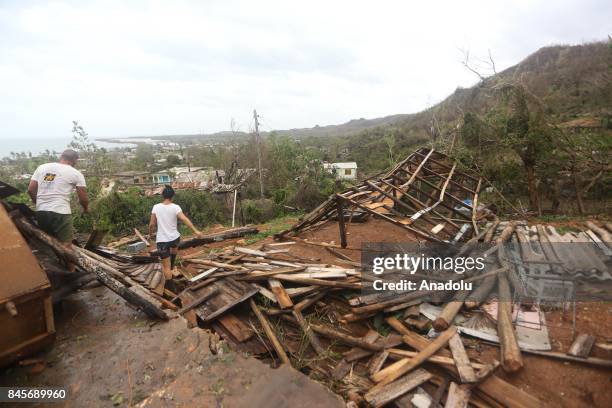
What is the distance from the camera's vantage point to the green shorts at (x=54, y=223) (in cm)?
424

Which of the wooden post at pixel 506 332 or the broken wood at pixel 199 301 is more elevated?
the broken wood at pixel 199 301

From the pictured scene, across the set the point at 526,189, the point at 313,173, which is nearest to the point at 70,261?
the point at 526,189

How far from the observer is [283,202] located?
2039 cm

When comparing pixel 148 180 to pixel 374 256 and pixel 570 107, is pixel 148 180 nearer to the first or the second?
pixel 374 256

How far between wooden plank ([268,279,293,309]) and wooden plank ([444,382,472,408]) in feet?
7.38

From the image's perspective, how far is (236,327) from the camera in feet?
14.8

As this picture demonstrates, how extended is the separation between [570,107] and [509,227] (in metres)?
26.7

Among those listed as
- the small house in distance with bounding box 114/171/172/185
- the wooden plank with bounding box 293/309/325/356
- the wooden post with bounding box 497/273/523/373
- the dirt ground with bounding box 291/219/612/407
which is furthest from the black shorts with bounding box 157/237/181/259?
the small house in distance with bounding box 114/171/172/185

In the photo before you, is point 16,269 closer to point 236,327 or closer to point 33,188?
point 33,188

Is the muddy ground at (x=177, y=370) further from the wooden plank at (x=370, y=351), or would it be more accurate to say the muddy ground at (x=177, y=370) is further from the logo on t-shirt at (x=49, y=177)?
the logo on t-shirt at (x=49, y=177)

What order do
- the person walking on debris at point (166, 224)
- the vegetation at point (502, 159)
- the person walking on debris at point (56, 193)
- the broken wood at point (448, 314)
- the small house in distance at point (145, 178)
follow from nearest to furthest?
the broken wood at point (448, 314) → the person walking on debris at point (56, 193) → the person walking on debris at point (166, 224) → the vegetation at point (502, 159) → the small house in distance at point (145, 178)

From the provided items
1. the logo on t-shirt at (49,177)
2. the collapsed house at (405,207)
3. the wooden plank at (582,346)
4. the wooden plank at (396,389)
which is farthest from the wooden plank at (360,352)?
the logo on t-shirt at (49,177)

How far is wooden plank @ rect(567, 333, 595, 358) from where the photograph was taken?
353 centimetres

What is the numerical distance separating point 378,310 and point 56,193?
475 centimetres
